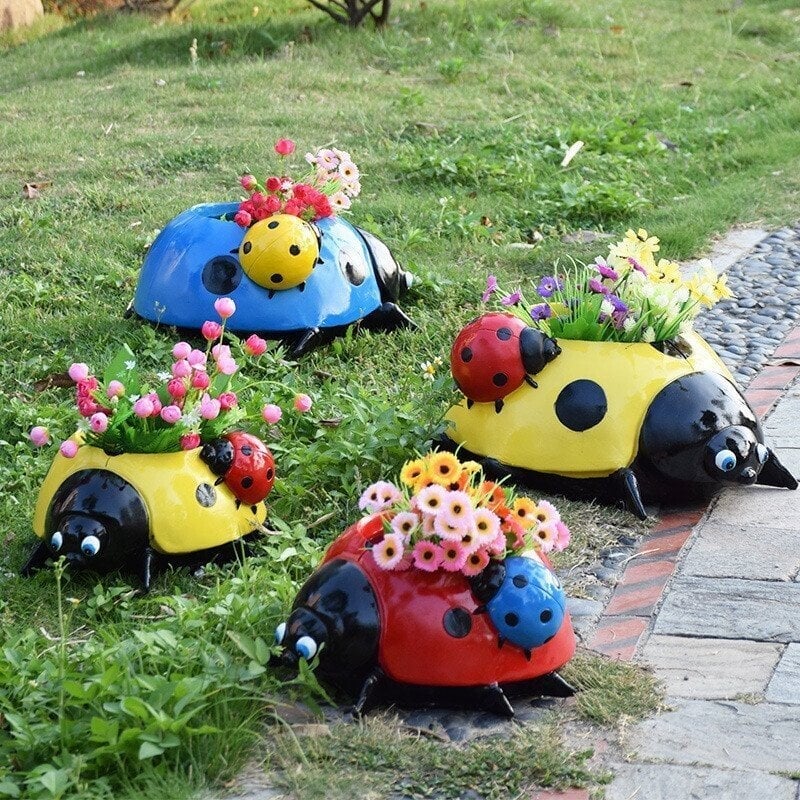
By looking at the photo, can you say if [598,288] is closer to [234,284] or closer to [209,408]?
[209,408]

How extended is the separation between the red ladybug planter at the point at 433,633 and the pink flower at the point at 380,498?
0.17m

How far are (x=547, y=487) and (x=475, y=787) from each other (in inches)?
60.9

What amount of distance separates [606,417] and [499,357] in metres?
0.39

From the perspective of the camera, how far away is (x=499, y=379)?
416cm

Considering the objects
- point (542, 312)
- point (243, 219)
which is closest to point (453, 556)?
point (542, 312)

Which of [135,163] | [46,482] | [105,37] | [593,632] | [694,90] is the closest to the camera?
[593,632]

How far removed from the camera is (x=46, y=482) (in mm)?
3914

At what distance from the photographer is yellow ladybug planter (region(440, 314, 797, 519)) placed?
4.12 m

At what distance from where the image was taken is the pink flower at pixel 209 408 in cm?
379

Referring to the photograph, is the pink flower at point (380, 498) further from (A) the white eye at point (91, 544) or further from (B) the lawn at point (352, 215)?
(A) the white eye at point (91, 544)

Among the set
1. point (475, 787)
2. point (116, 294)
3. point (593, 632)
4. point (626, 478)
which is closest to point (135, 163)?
point (116, 294)

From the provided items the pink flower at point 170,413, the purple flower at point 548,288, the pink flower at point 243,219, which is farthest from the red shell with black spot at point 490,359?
the pink flower at point 243,219

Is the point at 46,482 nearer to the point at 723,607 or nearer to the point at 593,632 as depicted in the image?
the point at 593,632

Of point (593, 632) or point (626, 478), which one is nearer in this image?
point (593, 632)
